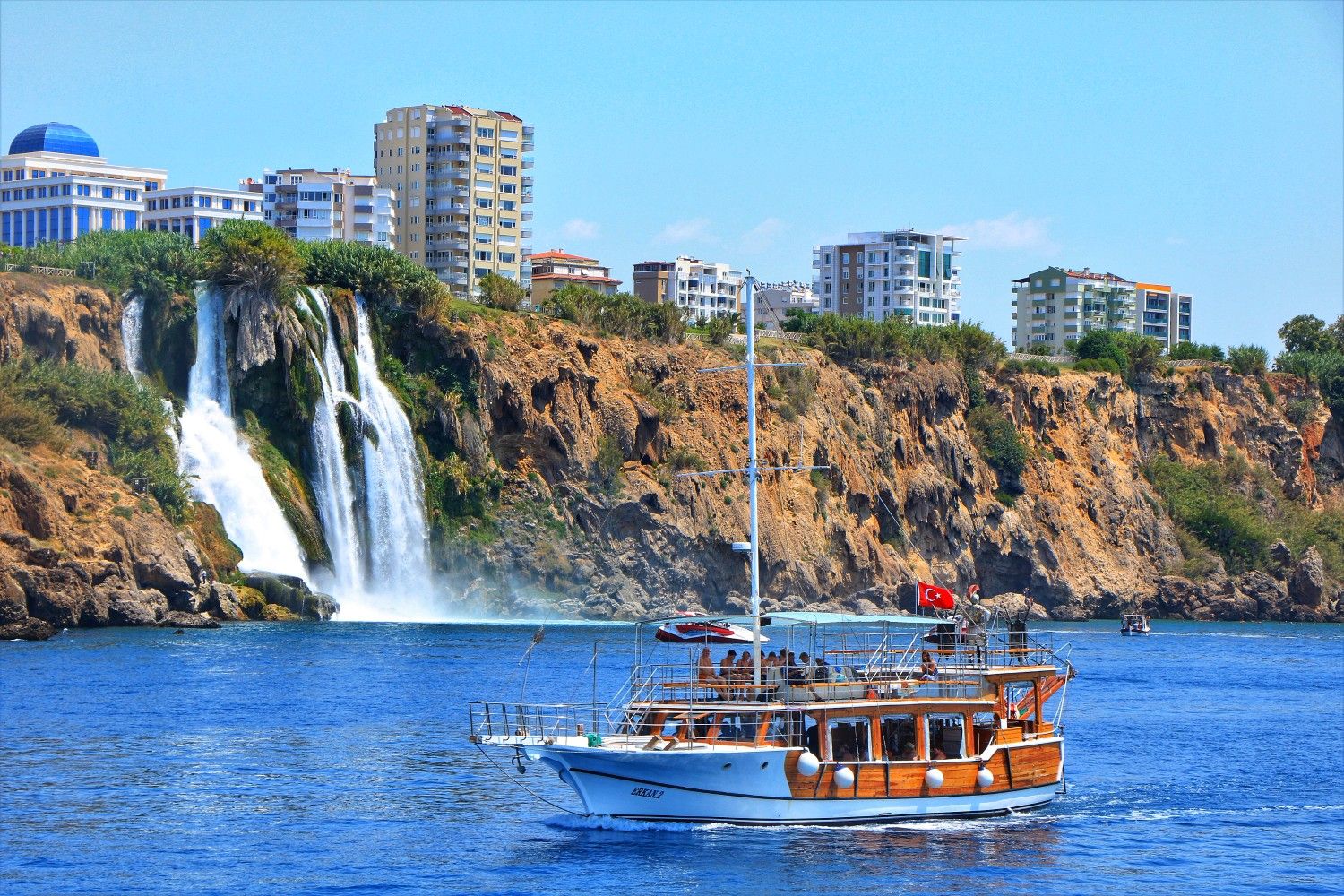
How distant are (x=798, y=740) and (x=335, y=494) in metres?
71.5

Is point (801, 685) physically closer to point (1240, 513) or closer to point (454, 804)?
point (454, 804)

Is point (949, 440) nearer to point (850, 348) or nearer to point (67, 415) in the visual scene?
point (850, 348)

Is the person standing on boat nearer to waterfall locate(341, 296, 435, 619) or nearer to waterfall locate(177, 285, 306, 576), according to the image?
waterfall locate(177, 285, 306, 576)

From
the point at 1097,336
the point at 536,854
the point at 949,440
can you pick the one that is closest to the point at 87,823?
the point at 536,854

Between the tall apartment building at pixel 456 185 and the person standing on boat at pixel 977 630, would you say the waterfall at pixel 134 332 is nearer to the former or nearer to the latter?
the person standing on boat at pixel 977 630

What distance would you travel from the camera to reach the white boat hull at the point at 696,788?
37.7 m

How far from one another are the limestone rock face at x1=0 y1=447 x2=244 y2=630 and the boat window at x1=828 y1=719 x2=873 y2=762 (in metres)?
55.3

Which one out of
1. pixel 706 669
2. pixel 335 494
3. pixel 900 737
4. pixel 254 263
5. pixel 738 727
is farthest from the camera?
pixel 254 263

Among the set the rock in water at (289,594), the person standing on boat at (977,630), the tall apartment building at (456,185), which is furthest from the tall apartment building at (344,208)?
the person standing on boat at (977,630)

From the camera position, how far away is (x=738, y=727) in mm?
38469

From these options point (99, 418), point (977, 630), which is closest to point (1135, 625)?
point (99, 418)

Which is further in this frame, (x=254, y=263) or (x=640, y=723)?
(x=254, y=263)

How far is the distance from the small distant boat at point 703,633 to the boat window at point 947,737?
4944mm

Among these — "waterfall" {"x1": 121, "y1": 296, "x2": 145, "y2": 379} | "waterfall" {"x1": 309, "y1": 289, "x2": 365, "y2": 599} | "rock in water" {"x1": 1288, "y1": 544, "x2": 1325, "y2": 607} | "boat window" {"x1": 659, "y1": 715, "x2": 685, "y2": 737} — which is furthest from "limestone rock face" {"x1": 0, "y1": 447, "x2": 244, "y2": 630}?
"rock in water" {"x1": 1288, "y1": 544, "x2": 1325, "y2": 607}
